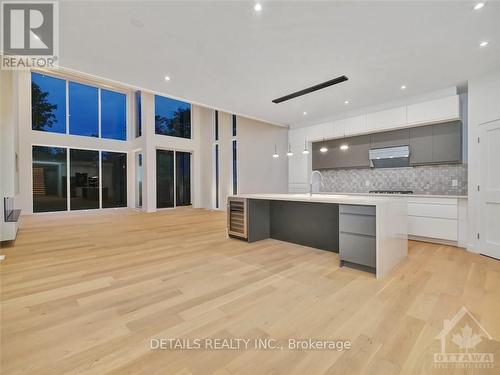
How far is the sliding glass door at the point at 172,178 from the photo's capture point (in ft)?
28.9

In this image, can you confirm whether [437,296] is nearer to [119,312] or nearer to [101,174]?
[119,312]

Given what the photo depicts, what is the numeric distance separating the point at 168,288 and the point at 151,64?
119 inches

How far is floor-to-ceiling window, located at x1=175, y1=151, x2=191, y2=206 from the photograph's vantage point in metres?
9.30

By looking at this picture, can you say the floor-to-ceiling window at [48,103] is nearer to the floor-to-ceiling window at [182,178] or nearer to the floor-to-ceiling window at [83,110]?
the floor-to-ceiling window at [83,110]

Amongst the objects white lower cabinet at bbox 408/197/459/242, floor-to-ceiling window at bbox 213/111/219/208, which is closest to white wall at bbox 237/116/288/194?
floor-to-ceiling window at bbox 213/111/219/208

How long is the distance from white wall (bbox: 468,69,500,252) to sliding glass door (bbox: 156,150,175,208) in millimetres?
8618

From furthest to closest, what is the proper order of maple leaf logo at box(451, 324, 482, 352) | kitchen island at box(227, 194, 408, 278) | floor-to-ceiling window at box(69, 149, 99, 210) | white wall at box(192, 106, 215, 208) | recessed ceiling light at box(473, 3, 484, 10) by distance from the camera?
1. white wall at box(192, 106, 215, 208)
2. floor-to-ceiling window at box(69, 149, 99, 210)
3. kitchen island at box(227, 194, 408, 278)
4. recessed ceiling light at box(473, 3, 484, 10)
5. maple leaf logo at box(451, 324, 482, 352)

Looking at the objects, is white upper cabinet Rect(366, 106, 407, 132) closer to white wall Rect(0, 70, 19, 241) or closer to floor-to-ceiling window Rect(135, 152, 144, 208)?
white wall Rect(0, 70, 19, 241)

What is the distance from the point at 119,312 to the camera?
1.86 m

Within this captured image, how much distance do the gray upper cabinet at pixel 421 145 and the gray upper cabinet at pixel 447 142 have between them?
7cm

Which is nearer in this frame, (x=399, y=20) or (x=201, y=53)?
(x=399, y=20)

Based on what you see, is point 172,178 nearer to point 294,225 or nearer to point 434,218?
point 294,225

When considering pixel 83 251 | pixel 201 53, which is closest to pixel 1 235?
pixel 83 251

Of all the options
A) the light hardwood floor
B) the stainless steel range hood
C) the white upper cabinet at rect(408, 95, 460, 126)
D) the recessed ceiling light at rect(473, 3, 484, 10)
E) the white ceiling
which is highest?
the white ceiling
